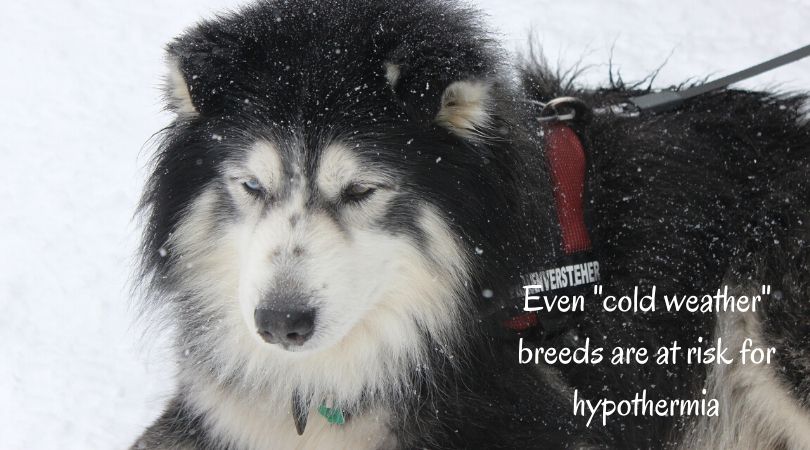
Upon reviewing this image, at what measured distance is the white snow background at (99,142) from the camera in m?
3.63

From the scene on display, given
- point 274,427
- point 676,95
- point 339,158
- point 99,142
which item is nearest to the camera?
point 339,158

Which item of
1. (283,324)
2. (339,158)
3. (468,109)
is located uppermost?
(468,109)

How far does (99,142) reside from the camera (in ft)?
17.7

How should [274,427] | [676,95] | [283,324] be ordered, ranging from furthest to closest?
1. [676,95]
2. [274,427]
3. [283,324]

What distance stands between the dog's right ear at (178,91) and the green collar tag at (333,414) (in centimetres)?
115

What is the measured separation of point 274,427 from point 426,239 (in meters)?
1.01

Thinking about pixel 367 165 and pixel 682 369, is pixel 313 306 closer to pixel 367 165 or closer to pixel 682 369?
pixel 367 165

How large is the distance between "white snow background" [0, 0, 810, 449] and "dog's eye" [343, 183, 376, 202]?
3.46 feet

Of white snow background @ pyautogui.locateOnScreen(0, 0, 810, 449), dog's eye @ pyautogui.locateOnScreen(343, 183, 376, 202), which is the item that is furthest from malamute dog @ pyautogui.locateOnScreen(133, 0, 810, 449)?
white snow background @ pyautogui.locateOnScreen(0, 0, 810, 449)

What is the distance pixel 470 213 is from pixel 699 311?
1180 mm

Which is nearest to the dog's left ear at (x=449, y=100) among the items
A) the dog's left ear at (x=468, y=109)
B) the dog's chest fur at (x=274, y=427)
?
the dog's left ear at (x=468, y=109)

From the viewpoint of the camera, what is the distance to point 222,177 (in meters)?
2.52

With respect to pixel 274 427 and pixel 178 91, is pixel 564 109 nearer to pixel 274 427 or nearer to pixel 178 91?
pixel 178 91

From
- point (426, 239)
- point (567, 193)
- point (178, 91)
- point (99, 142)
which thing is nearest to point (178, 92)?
point (178, 91)
